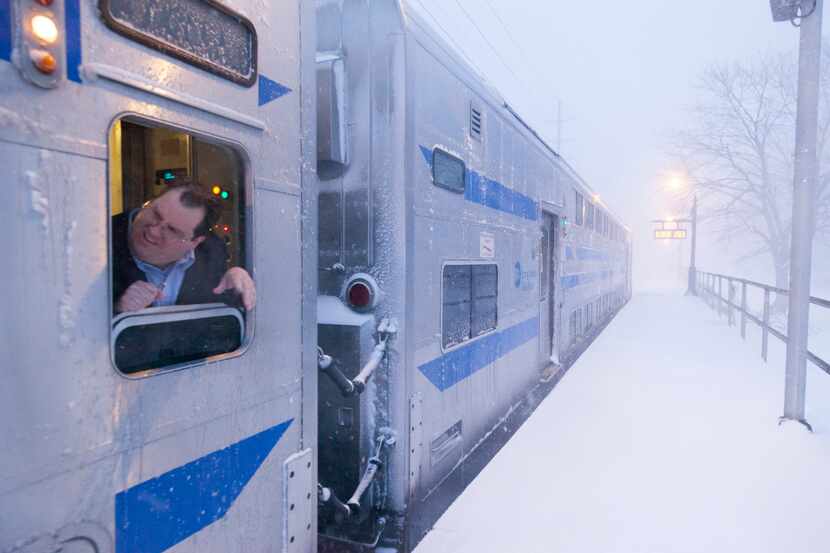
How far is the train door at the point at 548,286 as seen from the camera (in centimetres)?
604

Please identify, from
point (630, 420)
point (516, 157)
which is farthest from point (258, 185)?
point (630, 420)

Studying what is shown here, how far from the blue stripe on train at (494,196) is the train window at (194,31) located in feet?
4.05

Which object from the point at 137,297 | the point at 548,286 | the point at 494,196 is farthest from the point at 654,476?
the point at 137,297

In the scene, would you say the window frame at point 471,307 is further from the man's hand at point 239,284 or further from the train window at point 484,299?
the man's hand at point 239,284

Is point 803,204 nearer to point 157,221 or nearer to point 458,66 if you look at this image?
point 458,66

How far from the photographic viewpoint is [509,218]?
173 inches

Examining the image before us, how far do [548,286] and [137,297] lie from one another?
5304mm

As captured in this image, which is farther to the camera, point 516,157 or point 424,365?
point 516,157

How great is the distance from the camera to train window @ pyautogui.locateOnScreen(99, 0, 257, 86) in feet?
4.53

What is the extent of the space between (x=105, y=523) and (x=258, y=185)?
1077 mm

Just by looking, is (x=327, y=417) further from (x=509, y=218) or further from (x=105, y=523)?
(x=509, y=218)

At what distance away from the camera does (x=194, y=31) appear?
159 centimetres

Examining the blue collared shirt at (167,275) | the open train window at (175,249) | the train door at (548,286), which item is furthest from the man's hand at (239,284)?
the train door at (548,286)

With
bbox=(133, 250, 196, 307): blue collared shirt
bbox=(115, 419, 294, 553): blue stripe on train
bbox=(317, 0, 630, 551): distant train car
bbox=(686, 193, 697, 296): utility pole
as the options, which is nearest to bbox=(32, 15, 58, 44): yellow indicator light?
bbox=(133, 250, 196, 307): blue collared shirt
